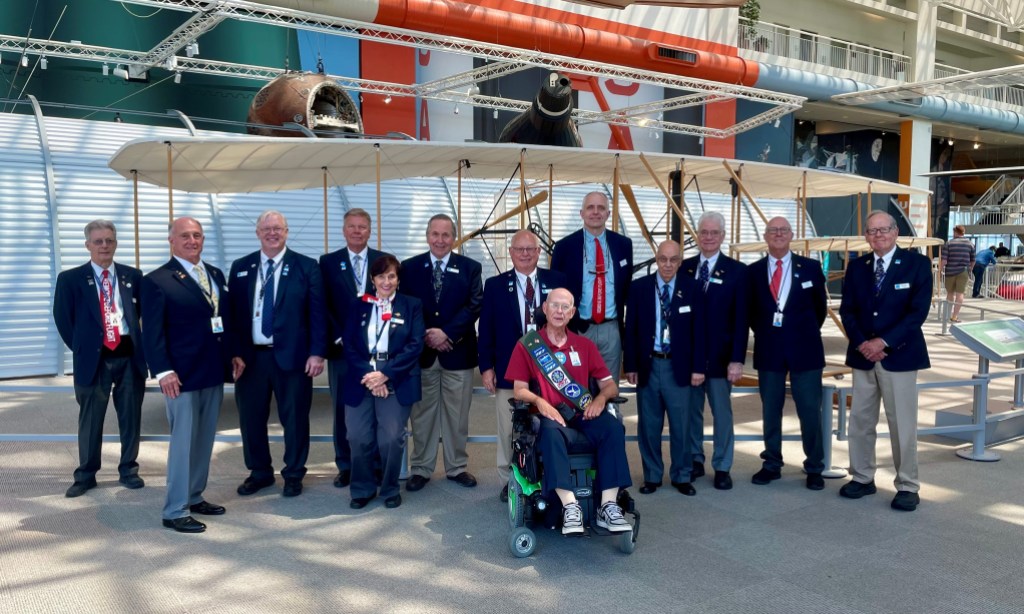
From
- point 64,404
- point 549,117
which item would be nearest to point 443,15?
point 549,117

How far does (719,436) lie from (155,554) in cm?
345

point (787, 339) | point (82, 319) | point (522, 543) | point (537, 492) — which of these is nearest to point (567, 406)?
point (537, 492)

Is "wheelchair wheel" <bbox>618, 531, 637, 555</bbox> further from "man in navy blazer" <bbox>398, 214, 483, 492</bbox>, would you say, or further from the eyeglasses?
the eyeglasses

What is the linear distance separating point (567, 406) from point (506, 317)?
882 millimetres

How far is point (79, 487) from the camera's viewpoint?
15.4ft

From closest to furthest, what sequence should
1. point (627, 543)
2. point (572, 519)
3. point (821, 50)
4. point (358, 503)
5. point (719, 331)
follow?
point (572, 519) < point (627, 543) < point (358, 503) < point (719, 331) < point (821, 50)

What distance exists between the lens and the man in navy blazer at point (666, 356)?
468 centimetres

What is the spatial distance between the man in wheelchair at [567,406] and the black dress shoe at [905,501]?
1861 millimetres

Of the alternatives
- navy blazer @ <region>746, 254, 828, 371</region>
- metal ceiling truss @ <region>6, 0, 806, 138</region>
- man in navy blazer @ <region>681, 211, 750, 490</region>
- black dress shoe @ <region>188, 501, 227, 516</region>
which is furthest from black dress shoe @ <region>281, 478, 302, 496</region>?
metal ceiling truss @ <region>6, 0, 806, 138</region>

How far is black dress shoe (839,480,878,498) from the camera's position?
4652mm

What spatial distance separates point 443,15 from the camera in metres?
14.8

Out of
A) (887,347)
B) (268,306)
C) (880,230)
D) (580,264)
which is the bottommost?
(887,347)

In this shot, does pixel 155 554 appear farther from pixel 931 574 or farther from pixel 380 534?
pixel 931 574

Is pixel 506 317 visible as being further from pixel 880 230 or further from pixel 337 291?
pixel 880 230
